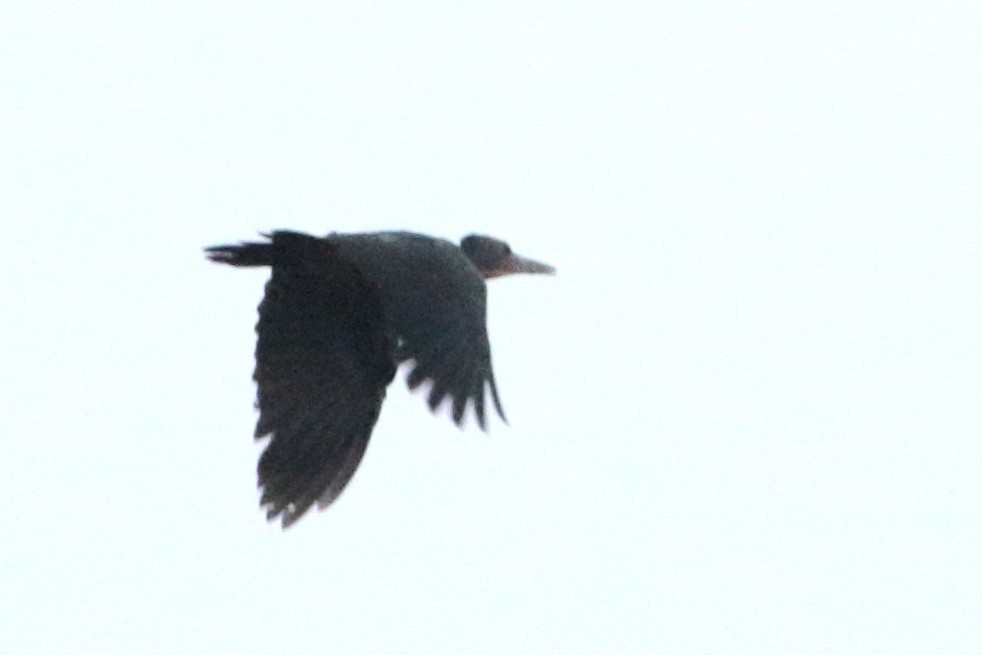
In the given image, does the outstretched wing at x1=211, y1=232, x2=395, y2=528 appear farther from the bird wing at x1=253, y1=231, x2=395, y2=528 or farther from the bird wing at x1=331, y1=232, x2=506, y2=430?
the bird wing at x1=331, y1=232, x2=506, y2=430

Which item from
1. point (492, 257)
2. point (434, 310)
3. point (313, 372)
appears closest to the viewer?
point (434, 310)

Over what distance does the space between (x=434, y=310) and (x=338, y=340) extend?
1.72ft

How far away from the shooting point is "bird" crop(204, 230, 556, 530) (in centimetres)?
1229

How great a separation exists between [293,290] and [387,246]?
1.61 feet

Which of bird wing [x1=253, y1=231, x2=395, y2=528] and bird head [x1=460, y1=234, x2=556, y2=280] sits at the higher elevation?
bird head [x1=460, y1=234, x2=556, y2=280]

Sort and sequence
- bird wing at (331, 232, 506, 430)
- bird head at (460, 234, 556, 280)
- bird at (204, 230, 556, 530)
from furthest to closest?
1. bird head at (460, 234, 556, 280)
2. bird at (204, 230, 556, 530)
3. bird wing at (331, 232, 506, 430)

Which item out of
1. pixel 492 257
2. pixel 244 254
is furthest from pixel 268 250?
pixel 492 257

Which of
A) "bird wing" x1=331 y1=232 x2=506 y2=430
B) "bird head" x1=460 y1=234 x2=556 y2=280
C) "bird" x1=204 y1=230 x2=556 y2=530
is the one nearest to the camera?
"bird wing" x1=331 y1=232 x2=506 y2=430

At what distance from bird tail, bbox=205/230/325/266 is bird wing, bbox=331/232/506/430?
274 mm

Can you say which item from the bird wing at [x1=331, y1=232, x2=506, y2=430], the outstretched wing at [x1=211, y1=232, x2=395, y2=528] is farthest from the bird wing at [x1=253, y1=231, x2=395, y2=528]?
the bird wing at [x1=331, y1=232, x2=506, y2=430]

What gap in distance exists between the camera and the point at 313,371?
496 inches

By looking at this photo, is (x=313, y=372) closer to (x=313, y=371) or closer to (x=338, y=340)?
(x=313, y=371)

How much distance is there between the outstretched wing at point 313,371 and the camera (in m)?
12.3

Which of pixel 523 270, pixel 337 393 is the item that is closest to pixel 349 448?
pixel 337 393
